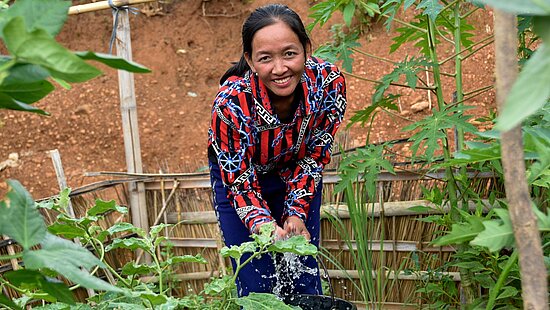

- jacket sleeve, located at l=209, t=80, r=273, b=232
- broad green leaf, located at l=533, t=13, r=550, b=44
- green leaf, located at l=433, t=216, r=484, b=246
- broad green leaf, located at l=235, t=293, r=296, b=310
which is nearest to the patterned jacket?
jacket sleeve, located at l=209, t=80, r=273, b=232

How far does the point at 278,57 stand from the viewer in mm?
2572

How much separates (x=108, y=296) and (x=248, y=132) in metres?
1.04

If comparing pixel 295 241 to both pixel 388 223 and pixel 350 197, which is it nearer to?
pixel 350 197

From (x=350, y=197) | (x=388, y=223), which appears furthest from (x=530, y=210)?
(x=388, y=223)

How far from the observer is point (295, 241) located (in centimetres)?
174

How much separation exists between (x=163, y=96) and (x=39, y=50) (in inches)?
245

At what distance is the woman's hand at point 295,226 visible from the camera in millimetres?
2760

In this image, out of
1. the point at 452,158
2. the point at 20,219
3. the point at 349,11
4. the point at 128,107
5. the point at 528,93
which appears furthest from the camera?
the point at 128,107

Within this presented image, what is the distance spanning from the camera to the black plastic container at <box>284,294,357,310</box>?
243 centimetres

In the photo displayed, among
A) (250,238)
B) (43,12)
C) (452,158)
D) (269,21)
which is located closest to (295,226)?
(250,238)

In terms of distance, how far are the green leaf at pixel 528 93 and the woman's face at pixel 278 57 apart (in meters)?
1.83

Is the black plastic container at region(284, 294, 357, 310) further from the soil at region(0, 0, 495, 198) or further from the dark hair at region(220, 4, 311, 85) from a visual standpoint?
the soil at region(0, 0, 495, 198)

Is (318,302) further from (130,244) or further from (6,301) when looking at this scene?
(6,301)

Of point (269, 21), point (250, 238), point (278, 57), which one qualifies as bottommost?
point (250, 238)
